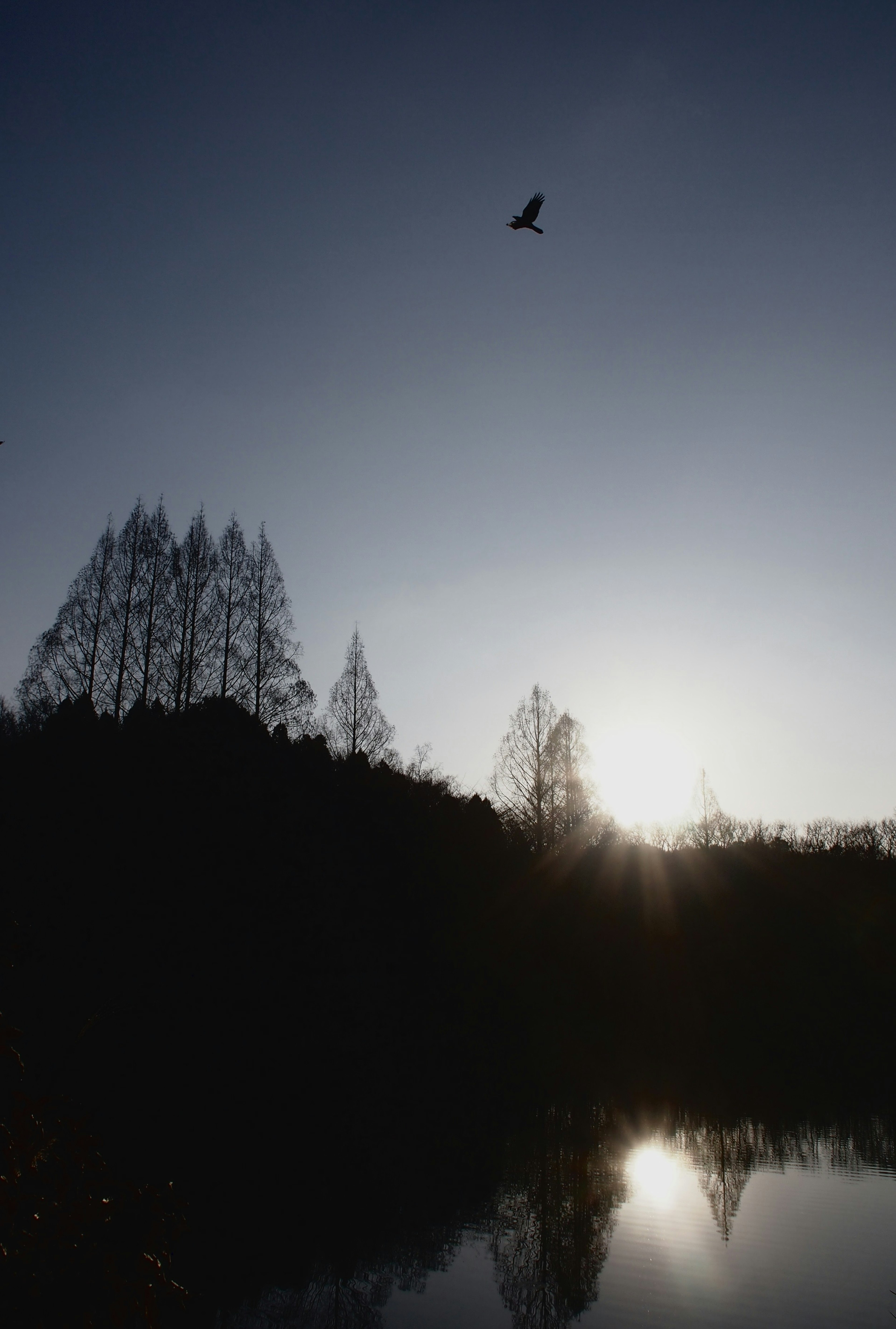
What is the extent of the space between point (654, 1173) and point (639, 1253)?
3.30 metres

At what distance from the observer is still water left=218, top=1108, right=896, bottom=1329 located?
6.57 metres

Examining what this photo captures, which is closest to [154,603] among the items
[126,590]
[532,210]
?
[126,590]

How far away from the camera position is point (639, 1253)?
802 cm

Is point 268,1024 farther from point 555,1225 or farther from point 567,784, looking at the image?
point 567,784

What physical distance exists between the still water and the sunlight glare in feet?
0.11

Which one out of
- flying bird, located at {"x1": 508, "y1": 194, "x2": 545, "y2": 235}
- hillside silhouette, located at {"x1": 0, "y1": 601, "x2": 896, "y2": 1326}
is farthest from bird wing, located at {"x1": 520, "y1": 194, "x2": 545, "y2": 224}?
hillside silhouette, located at {"x1": 0, "y1": 601, "x2": 896, "y2": 1326}

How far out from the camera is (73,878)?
39.2 ft

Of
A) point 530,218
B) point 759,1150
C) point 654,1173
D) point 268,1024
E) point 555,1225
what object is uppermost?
point 530,218

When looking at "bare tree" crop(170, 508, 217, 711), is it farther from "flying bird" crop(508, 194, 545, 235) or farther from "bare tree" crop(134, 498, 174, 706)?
"flying bird" crop(508, 194, 545, 235)

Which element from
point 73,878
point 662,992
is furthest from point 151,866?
point 662,992

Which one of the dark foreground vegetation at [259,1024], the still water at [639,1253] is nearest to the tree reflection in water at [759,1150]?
the still water at [639,1253]

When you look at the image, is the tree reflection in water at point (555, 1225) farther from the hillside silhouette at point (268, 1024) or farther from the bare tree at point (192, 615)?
the bare tree at point (192, 615)

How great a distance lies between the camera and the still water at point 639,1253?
6.57m

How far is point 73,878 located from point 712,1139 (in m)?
11.0
